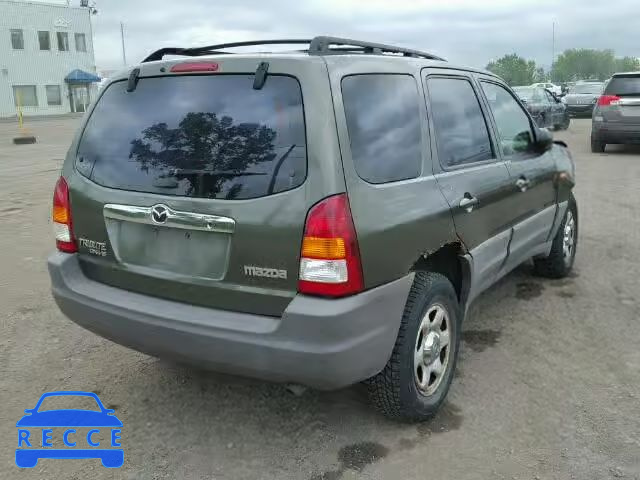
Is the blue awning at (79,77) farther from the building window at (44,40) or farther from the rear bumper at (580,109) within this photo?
the rear bumper at (580,109)

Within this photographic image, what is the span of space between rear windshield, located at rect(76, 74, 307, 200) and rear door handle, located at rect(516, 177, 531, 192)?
81.4 inches

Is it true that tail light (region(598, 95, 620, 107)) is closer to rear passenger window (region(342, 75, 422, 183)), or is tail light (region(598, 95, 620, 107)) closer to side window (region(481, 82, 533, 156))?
side window (region(481, 82, 533, 156))

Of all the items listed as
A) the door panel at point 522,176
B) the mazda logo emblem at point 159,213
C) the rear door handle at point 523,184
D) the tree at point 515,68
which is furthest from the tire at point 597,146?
the tree at point 515,68

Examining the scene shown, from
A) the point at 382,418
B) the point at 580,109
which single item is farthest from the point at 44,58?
the point at 382,418

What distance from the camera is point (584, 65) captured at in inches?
5600

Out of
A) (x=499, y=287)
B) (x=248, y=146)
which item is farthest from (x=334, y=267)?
(x=499, y=287)

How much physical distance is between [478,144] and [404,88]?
86 cm

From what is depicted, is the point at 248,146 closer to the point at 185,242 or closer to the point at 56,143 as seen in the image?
the point at 185,242

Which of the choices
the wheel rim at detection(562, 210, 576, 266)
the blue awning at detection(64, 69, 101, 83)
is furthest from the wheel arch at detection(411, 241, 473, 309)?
the blue awning at detection(64, 69, 101, 83)

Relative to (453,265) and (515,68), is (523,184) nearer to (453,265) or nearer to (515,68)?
(453,265)

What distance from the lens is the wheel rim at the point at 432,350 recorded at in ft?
10.2

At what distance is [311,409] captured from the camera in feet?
10.9

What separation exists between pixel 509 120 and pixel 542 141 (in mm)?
371

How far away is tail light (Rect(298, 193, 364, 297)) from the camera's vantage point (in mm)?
2523
